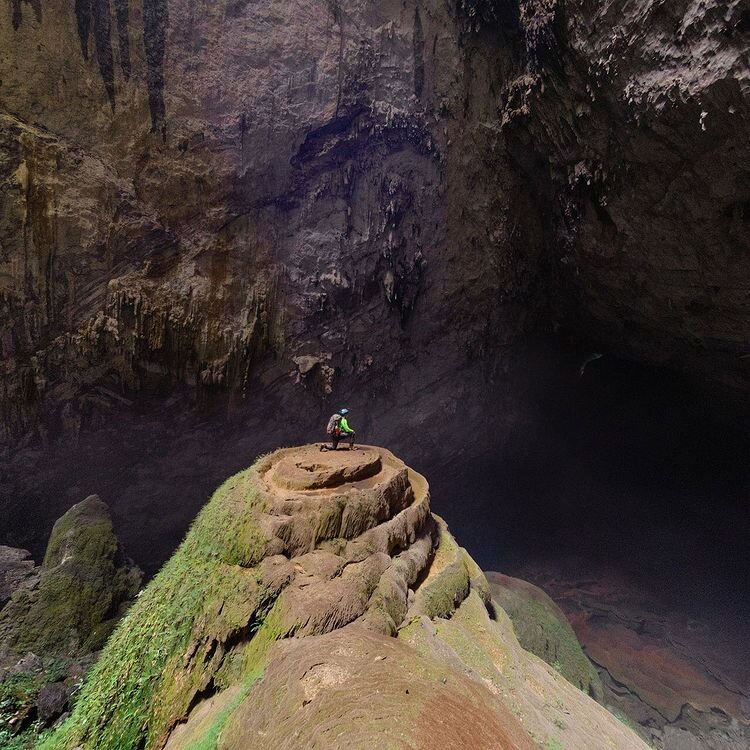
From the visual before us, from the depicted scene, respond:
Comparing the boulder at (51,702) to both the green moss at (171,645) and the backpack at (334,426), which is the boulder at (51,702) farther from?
the backpack at (334,426)

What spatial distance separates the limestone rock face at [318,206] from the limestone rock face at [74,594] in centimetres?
240

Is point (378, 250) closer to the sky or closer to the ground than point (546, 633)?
closer to the sky

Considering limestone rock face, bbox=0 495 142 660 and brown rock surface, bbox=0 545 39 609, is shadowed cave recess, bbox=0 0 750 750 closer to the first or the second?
brown rock surface, bbox=0 545 39 609

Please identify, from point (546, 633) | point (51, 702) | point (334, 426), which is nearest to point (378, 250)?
point (334, 426)

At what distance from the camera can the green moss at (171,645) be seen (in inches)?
146

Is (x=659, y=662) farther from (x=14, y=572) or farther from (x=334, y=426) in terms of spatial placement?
(x=14, y=572)

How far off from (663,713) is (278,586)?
10.4 metres

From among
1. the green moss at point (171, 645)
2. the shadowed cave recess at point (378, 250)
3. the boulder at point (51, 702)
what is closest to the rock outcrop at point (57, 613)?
the boulder at point (51, 702)

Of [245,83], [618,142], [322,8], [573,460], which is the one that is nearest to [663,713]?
[573,460]

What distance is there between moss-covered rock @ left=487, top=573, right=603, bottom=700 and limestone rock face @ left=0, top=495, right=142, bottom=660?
7.68 metres

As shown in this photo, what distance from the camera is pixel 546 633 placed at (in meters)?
9.40

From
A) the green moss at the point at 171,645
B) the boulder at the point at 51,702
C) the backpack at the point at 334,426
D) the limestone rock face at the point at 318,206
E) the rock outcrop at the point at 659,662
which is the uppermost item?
the limestone rock face at the point at 318,206

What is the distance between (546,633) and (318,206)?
42.1 feet

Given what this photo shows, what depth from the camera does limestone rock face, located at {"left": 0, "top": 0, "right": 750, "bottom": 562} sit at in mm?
8328
